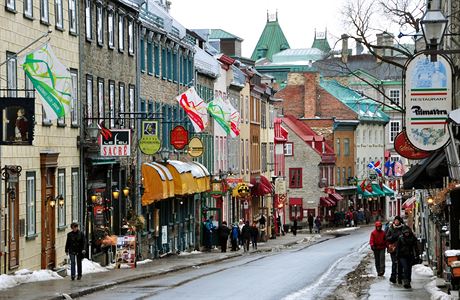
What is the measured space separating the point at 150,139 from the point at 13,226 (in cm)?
1234

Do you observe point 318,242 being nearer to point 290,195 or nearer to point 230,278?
point 290,195

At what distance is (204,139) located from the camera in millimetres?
67562

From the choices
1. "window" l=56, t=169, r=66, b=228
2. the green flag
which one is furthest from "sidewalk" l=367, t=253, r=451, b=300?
"window" l=56, t=169, r=66, b=228

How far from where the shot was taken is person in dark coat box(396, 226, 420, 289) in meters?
29.9

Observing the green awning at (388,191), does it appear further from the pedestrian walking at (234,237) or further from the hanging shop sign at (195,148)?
the hanging shop sign at (195,148)

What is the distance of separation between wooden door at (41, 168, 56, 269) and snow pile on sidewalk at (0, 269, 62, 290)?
1790 mm

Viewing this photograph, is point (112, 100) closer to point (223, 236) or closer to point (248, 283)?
point (248, 283)

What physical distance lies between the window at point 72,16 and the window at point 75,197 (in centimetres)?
461

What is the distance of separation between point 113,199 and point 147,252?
19.5ft

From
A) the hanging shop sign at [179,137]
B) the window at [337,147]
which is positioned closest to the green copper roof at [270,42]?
the window at [337,147]

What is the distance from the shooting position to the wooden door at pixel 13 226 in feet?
107

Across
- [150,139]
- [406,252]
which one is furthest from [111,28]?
[406,252]

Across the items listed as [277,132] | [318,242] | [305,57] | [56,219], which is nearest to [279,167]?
[277,132]

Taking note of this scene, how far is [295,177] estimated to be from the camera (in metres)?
108
